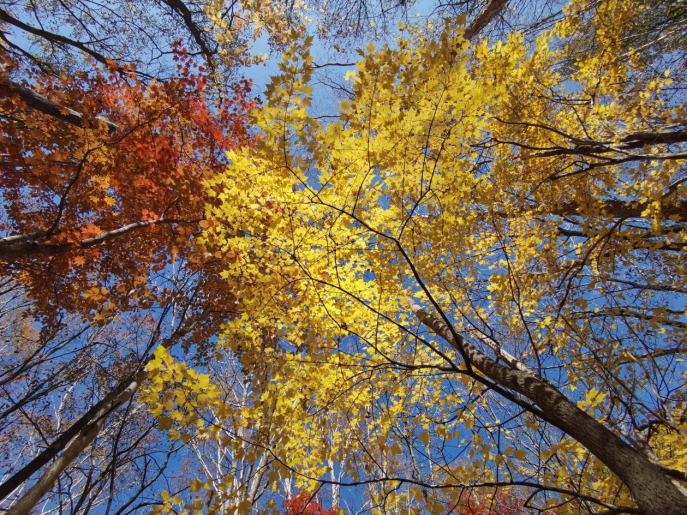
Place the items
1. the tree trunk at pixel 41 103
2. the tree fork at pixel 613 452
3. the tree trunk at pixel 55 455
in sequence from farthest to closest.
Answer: the tree trunk at pixel 41 103 → the tree trunk at pixel 55 455 → the tree fork at pixel 613 452

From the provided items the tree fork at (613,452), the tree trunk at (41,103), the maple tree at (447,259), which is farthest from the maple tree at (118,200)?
the tree fork at (613,452)

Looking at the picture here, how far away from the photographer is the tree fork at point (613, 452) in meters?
1.22

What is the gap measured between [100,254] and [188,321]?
95.0 inches

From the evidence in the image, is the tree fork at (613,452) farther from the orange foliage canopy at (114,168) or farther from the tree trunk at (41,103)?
the tree trunk at (41,103)

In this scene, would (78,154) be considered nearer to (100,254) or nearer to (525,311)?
(100,254)

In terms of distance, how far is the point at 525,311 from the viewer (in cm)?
452

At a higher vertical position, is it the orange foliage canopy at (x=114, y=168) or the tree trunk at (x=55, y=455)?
the orange foliage canopy at (x=114, y=168)

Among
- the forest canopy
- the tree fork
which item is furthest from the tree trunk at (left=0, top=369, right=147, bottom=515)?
the tree fork

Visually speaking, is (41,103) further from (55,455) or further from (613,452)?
(613,452)

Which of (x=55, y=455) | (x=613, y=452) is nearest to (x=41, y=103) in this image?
(x=55, y=455)

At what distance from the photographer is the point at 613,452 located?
1.47m

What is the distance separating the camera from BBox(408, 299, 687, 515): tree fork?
1216 millimetres

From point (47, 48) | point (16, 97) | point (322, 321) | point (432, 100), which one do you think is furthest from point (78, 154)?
point (47, 48)

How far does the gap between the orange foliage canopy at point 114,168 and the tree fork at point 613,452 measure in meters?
4.11
